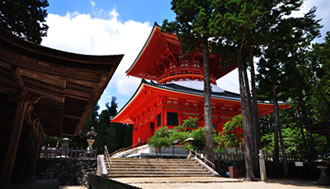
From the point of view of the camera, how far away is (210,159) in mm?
11977

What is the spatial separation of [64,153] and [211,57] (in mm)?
15608

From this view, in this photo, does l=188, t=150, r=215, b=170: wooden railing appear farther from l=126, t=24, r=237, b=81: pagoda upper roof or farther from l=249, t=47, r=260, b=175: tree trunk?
l=126, t=24, r=237, b=81: pagoda upper roof

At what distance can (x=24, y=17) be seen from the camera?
1018 centimetres

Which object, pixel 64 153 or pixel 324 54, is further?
pixel 324 54

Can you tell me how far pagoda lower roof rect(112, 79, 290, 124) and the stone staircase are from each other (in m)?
5.33

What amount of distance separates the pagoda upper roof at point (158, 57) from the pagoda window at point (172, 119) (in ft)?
17.3

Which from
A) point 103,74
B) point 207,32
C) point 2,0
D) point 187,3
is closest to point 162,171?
point 207,32

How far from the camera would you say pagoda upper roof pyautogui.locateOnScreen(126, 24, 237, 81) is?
1872 cm

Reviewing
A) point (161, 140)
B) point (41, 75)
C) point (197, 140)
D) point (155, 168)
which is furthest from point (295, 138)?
point (41, 75)

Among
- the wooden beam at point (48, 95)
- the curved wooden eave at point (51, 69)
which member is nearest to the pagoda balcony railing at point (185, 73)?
the wooden beam at point (48, 95)

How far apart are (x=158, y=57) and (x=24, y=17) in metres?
13.4

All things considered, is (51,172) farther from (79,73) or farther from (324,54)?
(324,54)

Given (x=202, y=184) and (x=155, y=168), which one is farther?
(x=155, y=168)

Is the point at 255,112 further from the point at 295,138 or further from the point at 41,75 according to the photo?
the point at 41,75
